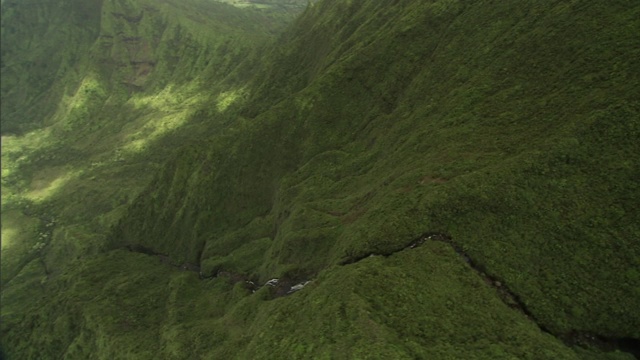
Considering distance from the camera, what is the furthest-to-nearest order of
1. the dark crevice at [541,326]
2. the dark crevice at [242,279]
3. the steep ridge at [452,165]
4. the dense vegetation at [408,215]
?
the dark crevice at [242,279] < the steep ridge at [452,165] < the dense vegetation at [408,215] < the dark crevice at [541,326]

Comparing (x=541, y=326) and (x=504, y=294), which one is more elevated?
(x=504, y=294)

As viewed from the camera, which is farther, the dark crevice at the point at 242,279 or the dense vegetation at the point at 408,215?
the dark crevice at the point at 242,279

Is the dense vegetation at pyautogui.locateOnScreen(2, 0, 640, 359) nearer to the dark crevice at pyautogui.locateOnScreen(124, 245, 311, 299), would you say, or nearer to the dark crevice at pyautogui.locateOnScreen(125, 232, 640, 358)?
the dark crevice at pyautogui.locateOnScreen(125, 232, 640, 358)

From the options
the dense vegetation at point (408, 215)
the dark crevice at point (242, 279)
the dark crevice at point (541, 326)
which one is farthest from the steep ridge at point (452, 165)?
the dark crevice at point (242, 279)

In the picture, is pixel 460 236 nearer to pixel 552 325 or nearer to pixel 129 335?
pixel 552 325

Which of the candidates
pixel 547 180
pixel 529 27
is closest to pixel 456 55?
pixel 529 27

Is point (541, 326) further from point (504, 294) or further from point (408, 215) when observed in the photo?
point (408, 215)

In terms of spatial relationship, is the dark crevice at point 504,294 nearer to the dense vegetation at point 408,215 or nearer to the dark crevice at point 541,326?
the dark crevice at point 541,326

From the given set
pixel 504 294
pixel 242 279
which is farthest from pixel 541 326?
pixel 242 279

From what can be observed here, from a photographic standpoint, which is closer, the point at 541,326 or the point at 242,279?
the point at 541,326
